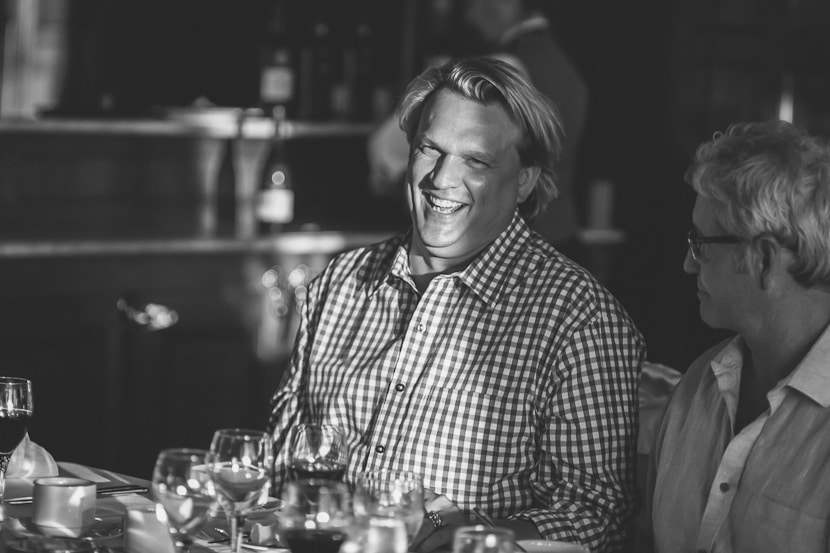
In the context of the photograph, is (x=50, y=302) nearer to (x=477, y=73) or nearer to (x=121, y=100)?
(x=121, y=100)

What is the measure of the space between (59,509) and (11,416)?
6.9 inches

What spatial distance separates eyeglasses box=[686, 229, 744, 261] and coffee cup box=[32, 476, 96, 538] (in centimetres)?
88

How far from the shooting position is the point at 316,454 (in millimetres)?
1469

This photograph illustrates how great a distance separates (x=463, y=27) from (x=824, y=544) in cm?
358

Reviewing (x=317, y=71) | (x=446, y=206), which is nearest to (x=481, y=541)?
(x=446, y=206)

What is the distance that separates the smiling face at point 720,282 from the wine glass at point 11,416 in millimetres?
910

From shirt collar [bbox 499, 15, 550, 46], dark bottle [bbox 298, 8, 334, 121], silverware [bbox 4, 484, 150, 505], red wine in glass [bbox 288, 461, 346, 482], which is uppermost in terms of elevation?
shirt collar [bbox 499, 15, 550, 46]

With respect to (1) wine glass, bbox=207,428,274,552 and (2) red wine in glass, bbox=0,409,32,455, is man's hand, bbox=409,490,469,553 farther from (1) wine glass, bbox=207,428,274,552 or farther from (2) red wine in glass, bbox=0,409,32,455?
(2) red wine in glass, bbox=0,409,32,455

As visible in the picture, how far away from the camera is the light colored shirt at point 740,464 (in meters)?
1.55

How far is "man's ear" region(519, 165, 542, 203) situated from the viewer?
2.14 meters

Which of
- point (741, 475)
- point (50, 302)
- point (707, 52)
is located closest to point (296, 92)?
point (50, 302)

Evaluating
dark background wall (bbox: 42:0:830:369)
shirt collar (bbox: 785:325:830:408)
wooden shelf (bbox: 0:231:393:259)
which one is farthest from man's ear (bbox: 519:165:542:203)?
dark background wall (bbox: 42:0:830:369)

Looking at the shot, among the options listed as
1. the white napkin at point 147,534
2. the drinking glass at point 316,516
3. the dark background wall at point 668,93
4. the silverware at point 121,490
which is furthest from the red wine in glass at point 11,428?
the dark background wall at point 668,93

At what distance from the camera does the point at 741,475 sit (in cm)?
165
